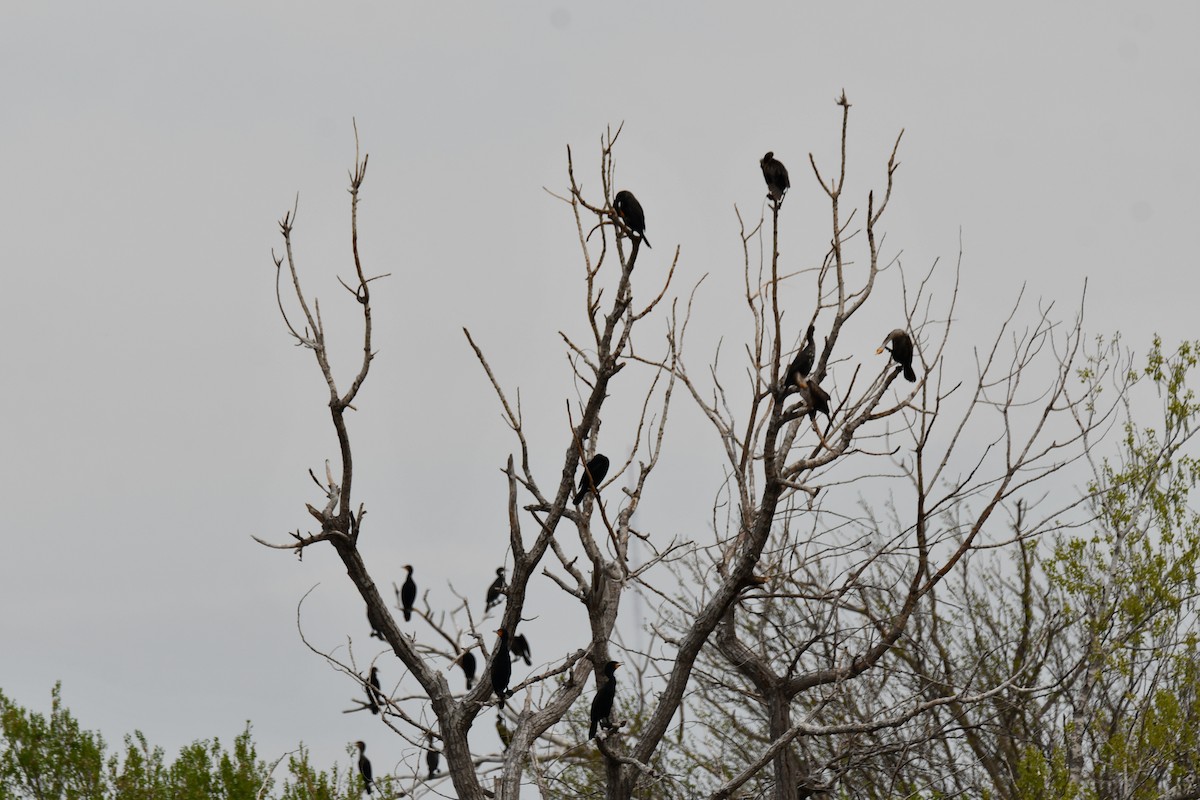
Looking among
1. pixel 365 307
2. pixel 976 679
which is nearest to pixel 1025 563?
pixel 976 679

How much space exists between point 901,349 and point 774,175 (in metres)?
1.14

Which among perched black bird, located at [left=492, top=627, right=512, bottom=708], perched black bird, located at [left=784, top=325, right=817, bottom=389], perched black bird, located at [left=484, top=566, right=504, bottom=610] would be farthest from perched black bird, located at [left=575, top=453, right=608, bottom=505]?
perched black bird, located at [left=484, top=566, right=504, bottom=610]

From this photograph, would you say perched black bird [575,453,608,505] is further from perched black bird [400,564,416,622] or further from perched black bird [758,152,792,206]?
perched black bird [400,564,416,622]

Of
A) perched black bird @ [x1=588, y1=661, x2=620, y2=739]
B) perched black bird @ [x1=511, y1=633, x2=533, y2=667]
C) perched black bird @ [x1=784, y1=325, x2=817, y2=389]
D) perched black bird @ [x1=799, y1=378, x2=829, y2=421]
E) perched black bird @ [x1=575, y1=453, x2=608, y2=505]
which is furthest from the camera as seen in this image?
perched black bird @ [x1=511, y1=633, x2=533, y2=667]

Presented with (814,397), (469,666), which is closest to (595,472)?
(814,397)

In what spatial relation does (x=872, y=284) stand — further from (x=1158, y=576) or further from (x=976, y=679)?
Answer: (x=976, y=679)

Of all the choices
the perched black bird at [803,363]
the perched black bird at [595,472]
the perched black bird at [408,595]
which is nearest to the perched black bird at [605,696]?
the perched black bird at [595,472]

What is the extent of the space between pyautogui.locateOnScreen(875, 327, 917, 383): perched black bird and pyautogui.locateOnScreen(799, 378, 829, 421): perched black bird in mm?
687

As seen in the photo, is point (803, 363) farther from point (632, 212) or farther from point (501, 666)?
point (501, 666)

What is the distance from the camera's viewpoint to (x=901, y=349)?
6410 mm

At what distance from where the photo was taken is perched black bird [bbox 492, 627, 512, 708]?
20.4 feet

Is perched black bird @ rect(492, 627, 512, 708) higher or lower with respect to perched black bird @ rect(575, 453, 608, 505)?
lower

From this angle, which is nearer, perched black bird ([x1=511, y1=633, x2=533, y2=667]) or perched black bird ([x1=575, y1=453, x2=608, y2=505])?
perched black bird ([x1=575, y1=453, x2=608, y2=505])

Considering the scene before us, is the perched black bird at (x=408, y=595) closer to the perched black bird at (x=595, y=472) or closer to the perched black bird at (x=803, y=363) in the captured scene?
the perched black bird at (x=595, y=472)
